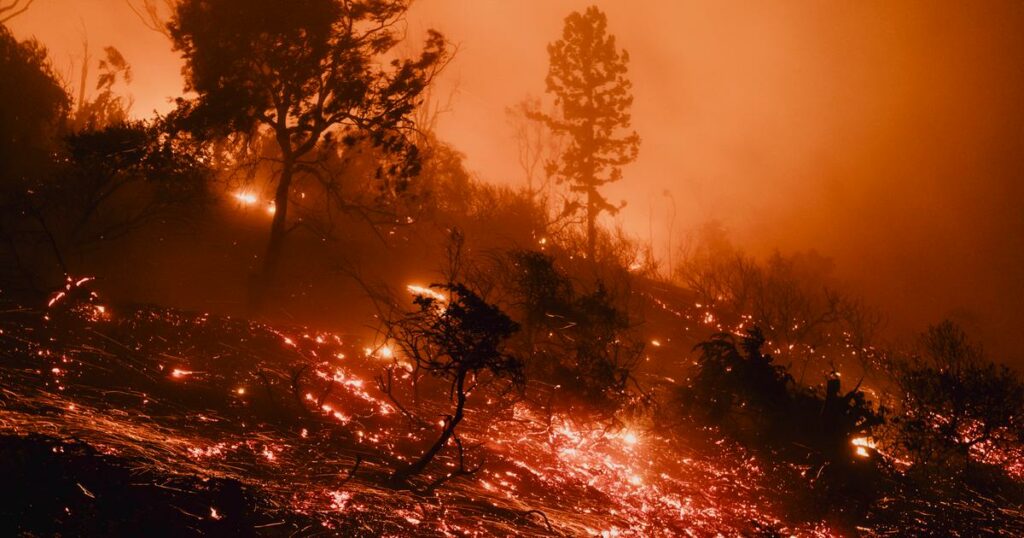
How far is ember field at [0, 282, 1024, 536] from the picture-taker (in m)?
5.10

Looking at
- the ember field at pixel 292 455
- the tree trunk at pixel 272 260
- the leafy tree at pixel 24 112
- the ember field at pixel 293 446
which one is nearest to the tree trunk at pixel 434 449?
the ember field at pixel 292 455

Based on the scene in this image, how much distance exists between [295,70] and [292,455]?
13.1 m

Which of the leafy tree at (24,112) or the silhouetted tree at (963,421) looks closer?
the silhouetted tree at (963,421)

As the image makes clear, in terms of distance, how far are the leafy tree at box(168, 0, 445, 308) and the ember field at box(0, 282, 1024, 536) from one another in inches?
265

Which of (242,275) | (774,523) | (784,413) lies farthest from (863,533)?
(242,275)

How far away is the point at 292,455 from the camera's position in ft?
24.8

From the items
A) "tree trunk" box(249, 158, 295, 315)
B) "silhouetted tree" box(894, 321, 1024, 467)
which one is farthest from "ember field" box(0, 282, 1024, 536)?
"tree trunk" box(249, 158, 295, 315)

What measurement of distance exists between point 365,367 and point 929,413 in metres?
17.9

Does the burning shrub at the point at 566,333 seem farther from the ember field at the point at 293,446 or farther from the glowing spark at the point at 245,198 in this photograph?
the glowing spark at the point at 245,198

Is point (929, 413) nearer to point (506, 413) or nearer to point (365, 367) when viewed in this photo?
point (506, 413)

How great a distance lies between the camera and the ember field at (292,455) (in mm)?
5102

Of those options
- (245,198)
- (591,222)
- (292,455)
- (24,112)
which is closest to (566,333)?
(292,455)

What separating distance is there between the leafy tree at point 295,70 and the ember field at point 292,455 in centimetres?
674

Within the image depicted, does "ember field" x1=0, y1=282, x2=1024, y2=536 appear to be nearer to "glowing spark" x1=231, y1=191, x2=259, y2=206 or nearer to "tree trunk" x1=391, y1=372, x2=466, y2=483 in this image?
"tree trunk" x1=391, y1=372, x2=466, y2=483
